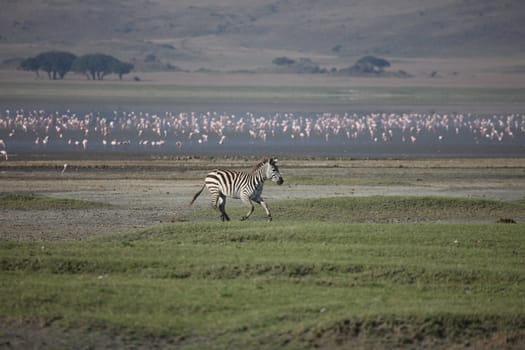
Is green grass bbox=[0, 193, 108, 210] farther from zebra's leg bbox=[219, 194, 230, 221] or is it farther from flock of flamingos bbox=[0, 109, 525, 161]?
flock of flamingos bbox=[0, 109, 525, 161]

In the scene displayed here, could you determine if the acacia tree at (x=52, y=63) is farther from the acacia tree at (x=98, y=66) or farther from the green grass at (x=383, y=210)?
the green grass at (x=383, y=210)

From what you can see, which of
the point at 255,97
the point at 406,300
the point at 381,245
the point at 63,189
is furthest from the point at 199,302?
the point at 255,97

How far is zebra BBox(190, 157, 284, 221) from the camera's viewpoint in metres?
21.8

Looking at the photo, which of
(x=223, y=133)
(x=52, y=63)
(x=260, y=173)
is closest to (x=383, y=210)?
(x=260, y=173)

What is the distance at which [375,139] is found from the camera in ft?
183

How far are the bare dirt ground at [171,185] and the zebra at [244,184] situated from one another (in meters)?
0.65

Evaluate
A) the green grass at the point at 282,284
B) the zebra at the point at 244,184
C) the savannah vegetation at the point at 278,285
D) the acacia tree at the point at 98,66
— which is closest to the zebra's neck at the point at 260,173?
the zebra at the point at 244,184

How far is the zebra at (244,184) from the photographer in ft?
71.5

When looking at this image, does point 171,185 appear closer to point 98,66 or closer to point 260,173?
point 260,173

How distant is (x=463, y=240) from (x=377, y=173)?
19.2 metres

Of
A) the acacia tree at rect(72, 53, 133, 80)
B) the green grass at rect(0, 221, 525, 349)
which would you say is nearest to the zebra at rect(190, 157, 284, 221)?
the green grass at rect(0, 221, 525, 349)

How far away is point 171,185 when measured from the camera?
31.6 meters

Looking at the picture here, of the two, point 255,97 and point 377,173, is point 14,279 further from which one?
point 255,97

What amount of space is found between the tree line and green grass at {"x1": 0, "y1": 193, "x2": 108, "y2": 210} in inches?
4601
